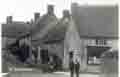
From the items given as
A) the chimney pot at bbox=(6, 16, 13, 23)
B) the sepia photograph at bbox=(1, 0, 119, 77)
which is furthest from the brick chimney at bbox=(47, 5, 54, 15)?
the chimney pot at bbox=(6, 16, 13, 23)

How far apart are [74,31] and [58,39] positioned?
0.41 feet

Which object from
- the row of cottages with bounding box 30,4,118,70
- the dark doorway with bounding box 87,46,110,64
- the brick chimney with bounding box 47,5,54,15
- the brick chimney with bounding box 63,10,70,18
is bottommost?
the dark doorway with bounding box 87,46,110,64

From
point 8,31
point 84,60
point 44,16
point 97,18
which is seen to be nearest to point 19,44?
point 8,31

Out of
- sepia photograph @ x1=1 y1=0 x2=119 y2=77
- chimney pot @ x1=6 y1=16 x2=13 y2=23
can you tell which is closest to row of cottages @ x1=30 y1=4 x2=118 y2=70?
sepia photograph @ x1=1 y1=0 x2=119 y2=77

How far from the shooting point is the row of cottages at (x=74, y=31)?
4.04ft

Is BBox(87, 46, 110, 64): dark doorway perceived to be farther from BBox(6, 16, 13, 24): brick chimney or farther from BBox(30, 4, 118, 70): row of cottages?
BBox(6, 16, 13, 24): brick chimney

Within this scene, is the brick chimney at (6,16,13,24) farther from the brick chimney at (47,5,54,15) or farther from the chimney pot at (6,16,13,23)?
the brick chimney at (47,5,54,15)

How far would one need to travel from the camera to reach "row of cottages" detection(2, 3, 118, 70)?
4.04ft

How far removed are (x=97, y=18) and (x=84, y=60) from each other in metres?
0.31

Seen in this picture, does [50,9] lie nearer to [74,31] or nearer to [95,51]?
[74,31]

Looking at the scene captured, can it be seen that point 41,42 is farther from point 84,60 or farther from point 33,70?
point 84,60

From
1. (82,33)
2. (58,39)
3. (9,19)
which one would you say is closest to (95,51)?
(82,33)

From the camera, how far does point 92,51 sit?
123 cm

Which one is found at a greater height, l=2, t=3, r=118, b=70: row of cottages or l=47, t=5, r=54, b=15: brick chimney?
l=47, t=5, r=54, b=15: brick chimney
